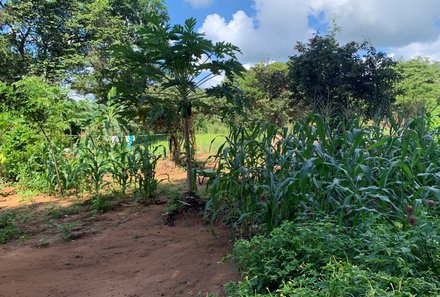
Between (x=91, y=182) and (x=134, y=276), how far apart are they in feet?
10.8

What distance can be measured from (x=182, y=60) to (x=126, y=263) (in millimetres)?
2123

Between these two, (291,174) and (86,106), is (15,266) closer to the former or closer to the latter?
(291,174)

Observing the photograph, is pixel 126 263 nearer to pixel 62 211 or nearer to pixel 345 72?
pixel 62 211

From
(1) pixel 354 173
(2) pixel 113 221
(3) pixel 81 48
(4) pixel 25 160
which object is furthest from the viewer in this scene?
(3) pixel 81 48

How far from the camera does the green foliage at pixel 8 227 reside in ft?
11.9

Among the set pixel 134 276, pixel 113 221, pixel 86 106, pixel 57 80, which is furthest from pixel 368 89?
pixel 57 80

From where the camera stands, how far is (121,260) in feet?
9.46

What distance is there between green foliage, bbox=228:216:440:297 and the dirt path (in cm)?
44

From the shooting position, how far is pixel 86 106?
709cm

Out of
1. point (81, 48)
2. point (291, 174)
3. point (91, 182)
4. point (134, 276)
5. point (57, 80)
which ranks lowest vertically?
point (134, 276)

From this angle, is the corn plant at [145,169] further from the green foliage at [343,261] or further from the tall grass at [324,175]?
the green foliage at [343,261]

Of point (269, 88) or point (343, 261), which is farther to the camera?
point (269, 88)

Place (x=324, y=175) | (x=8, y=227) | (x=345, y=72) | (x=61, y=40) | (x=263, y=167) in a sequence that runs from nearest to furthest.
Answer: (x=324, y=175)
(x=263, y=167)
(x=8, y=227)
(x=345, y=72)
(x=61, y=40)

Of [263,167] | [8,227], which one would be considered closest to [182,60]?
[263,167]
